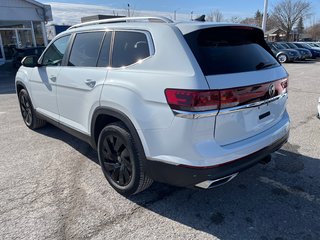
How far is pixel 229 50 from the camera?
2734 millimetres

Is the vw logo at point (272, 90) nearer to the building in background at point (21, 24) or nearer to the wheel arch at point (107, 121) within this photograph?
the wheel arch at point (107, 121)

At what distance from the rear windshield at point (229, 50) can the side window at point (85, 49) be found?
1.36 m

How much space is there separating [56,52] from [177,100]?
272cm

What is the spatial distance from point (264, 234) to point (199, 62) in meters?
1.65

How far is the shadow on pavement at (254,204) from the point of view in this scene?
2.62 meters

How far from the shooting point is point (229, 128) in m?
2.48

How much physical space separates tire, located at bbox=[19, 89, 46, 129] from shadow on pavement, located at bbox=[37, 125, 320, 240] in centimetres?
305

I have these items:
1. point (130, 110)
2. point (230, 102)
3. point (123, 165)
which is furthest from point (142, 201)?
point (230, 102)

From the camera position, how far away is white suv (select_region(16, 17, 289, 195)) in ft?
7.75

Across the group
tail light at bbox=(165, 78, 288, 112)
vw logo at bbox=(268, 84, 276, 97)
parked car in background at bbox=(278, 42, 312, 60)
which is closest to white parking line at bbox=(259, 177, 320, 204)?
vw logo at bbox=(268, 84, 276, 97)

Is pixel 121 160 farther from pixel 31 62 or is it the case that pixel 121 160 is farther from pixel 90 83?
pixel 31 62

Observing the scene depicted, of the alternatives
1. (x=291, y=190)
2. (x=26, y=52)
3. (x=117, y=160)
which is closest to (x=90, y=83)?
(x=117, y=160)

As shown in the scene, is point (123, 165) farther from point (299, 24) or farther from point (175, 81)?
point (299, 24)

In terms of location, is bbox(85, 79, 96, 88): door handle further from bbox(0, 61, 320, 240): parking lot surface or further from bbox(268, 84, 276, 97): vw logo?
bbox(268, 84, 276, 97): vw logo
